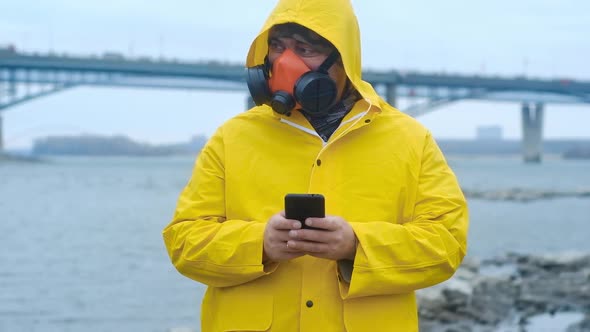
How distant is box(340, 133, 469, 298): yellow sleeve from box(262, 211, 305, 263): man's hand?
17 cm

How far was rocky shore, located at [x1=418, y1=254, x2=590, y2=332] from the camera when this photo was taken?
7637mm

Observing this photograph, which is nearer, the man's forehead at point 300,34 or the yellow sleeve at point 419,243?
the yellow sleeve at point 419,243

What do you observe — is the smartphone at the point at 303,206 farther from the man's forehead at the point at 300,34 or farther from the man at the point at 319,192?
the man's forehead at the point at 300,34

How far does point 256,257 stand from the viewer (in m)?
2.13

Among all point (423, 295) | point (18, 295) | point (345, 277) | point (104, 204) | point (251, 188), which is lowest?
point (104, 204)

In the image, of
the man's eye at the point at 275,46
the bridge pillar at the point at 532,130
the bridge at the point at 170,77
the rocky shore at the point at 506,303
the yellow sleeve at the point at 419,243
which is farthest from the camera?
the bridge pillar at the point at 532,130

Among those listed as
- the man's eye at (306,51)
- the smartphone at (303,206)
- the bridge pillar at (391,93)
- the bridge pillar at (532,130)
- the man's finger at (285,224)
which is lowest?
the bridge pillar at (532,130)

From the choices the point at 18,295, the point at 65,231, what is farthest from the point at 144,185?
the point at 18,295

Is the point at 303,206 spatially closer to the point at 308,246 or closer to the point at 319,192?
the point at 308,246

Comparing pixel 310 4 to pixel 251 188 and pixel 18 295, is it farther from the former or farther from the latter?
pixel 18 295

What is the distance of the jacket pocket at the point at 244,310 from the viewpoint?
220cm

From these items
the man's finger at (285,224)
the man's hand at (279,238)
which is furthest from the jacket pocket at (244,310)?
the man's finger at (285,224)

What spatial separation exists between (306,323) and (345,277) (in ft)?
0.53

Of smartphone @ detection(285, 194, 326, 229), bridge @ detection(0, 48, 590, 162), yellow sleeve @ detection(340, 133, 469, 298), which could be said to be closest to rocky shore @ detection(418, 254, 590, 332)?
yellow sleeve @ detection(340, 133, 469, 298)
